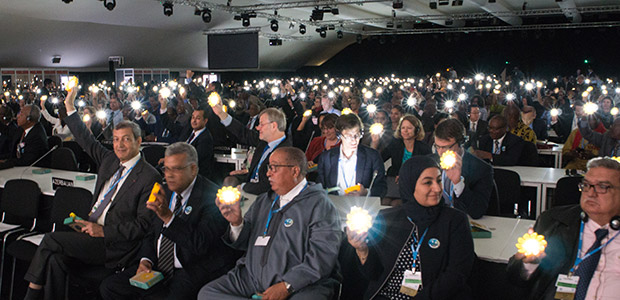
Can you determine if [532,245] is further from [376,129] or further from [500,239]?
[376,129]

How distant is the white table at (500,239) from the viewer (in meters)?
2.88

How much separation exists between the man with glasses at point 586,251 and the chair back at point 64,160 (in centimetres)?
485

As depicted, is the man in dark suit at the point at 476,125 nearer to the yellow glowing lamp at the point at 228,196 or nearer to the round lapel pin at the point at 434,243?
the round lapel pin at the point at 434,243

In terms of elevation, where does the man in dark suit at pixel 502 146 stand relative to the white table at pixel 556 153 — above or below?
above

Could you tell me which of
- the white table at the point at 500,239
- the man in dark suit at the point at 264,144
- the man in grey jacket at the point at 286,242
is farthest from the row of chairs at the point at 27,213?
the white table at the point at 500,239

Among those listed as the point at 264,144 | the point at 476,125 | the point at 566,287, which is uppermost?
the point at 476,125

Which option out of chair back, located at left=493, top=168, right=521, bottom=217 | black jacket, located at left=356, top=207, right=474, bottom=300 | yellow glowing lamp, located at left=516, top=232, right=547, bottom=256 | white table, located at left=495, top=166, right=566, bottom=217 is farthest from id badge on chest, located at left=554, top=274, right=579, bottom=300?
white table, located at left=495, top=166, right=566, bottom=217

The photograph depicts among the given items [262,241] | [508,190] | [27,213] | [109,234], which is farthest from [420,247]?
[27,213]

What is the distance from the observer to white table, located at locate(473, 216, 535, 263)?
2.88m

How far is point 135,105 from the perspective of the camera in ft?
29.1

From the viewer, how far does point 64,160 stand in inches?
230

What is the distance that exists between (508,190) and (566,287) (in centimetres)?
208

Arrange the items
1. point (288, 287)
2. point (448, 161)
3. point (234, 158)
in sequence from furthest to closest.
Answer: point (234, 158) → point (448, 161) → point (288, 287)

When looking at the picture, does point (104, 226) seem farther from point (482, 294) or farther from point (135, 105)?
point (135, 105)
